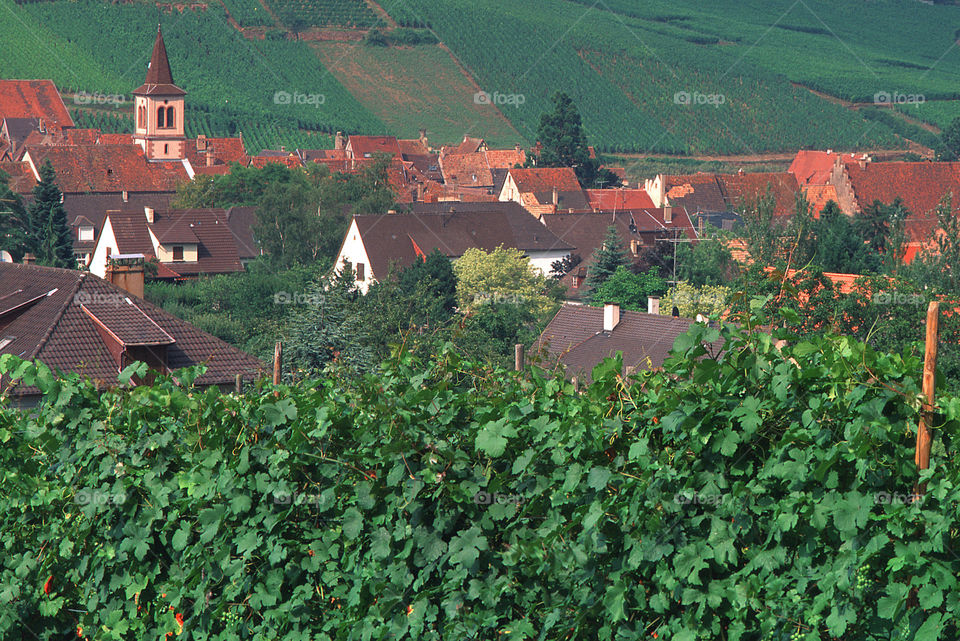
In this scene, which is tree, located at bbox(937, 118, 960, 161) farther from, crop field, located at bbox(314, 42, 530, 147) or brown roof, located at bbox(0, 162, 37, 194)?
brown roof, located at bbox(0, 162, 37, 194)

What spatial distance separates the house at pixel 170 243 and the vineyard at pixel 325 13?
11616cm

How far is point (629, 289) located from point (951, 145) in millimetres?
86146

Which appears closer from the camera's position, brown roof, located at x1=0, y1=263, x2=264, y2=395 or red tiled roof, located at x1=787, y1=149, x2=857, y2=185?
brown roof, located at x1=0, y1=263, x2=264, y2=395

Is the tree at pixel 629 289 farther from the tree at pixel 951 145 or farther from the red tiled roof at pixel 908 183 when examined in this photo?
the tree at pixel 951 145

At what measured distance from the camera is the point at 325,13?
587ft

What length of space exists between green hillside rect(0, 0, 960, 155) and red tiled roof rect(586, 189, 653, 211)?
148 feet

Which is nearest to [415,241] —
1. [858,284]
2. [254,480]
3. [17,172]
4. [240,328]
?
[240,328]

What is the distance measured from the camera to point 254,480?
6043mm

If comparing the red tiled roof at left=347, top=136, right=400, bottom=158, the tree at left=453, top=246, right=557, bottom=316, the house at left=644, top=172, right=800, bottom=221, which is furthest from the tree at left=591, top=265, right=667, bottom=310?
the red tiled roof at left=347, top=136, right=400, bottom=158

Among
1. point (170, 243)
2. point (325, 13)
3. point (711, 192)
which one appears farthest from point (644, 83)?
point (170, 243)

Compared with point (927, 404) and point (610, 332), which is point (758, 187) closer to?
point (610, 332)

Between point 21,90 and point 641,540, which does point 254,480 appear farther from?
point 21,90

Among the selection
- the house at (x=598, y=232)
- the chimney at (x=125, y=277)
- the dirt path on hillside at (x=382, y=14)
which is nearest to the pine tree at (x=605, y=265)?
the house at (x=598, y=232)

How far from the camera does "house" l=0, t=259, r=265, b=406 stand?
1944 cm
